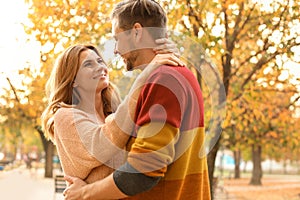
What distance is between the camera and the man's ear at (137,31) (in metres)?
1.40

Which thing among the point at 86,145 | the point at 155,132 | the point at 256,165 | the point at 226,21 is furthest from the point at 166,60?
the point at 256,165

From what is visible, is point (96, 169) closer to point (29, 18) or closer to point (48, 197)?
point (29, 18)

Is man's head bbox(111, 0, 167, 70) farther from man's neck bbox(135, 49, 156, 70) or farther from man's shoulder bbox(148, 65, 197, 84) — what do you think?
man's shoulder bbox(148, 65, 197, 84)

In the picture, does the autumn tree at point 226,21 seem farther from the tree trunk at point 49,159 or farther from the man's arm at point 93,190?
the tree trunk at point 49,159

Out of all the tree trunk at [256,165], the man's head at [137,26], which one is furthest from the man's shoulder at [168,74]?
the tree trunk at [256,165]

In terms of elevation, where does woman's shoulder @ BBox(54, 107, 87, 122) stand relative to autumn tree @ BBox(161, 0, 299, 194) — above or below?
below

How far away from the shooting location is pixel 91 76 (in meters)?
1.75

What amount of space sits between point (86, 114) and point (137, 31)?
14.9 inches

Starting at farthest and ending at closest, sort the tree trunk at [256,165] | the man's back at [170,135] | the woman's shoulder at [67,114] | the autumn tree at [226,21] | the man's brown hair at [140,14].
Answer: the tree trunk at [256,165], the autumn tree at [226,21], the woman's shoulder at [67,114], the man's brown hair at [140,14], the man's back at [170,135]

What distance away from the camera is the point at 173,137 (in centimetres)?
130

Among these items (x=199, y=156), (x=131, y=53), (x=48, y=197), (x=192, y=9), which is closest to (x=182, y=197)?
(x=199, y=156)

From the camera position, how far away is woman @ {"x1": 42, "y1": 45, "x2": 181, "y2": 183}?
4.62 feet

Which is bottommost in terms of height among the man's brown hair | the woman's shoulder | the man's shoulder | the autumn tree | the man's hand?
the man's hand

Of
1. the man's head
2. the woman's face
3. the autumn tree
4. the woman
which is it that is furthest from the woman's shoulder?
the autumn tree
